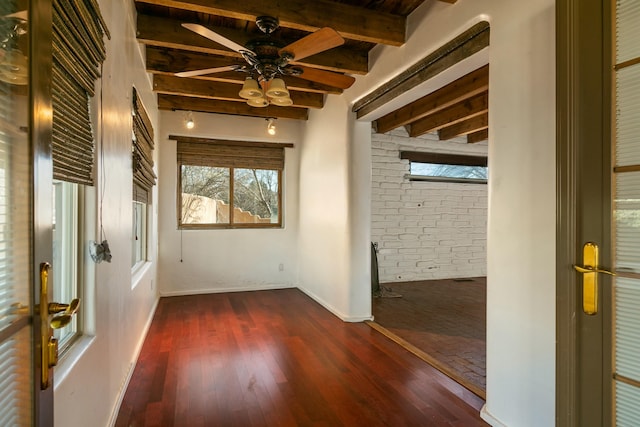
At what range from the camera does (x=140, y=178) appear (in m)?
3.01

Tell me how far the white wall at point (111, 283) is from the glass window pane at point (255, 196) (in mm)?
2639

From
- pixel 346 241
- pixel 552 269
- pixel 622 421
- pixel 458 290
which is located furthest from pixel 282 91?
pixel 458 290

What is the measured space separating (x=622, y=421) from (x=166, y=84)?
445cm

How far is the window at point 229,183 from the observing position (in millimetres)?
5113

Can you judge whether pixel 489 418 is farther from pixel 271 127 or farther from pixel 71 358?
pixel 271 127

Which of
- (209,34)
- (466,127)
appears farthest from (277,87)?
(466,127)

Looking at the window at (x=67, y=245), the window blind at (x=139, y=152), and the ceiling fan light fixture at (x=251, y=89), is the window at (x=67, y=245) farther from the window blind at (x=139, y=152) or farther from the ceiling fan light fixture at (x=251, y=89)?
the ceiling fan light fixture at (x=251, y=89)

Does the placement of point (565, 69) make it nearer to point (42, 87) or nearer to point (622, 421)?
point (622, 421)

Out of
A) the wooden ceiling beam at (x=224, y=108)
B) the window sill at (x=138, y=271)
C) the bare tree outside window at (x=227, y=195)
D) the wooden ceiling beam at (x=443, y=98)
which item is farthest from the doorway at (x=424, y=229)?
the window sill at (x=138, y=271)

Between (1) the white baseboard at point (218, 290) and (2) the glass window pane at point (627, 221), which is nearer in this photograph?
(2) the glass window pane at point (627, 221)

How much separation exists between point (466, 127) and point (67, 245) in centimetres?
535

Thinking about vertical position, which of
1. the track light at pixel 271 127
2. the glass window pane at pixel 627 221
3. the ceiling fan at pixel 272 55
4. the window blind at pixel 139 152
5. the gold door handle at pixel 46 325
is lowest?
the gold door handle at pixel 46 325

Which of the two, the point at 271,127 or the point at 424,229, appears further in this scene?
the point at 424,229

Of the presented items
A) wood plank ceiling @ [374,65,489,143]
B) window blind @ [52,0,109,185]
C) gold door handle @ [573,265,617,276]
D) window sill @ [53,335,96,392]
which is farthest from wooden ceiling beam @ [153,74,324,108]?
gold door handle @ [573,265,617,276]
